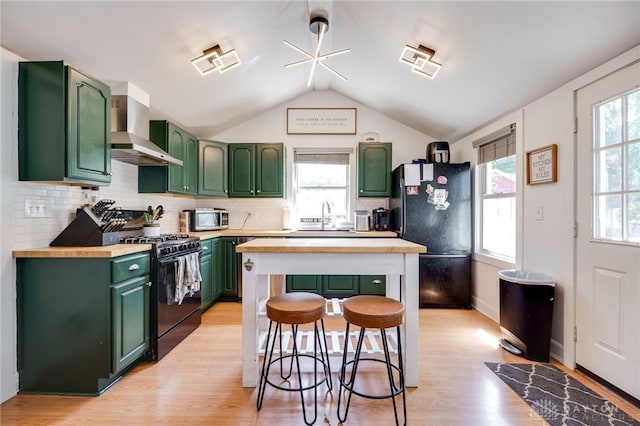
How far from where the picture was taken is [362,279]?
3.68 m

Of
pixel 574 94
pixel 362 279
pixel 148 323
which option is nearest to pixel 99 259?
pixel 148 323

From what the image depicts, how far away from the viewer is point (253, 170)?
4152 millimetres

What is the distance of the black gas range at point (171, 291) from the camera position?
2277mm

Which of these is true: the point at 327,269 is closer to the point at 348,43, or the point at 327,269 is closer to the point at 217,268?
the point at 217,268

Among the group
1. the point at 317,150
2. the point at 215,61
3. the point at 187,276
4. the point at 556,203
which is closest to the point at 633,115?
the point at 556,203

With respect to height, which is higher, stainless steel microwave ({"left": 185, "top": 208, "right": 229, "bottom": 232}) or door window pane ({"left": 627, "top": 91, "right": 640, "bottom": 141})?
door window pane ({"left": 627, "top": 91, "right": 640, "bottom": 141})

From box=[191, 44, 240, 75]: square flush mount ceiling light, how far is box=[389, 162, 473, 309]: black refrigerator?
226 centimetres

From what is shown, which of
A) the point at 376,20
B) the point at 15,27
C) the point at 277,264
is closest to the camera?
the point at 15,27

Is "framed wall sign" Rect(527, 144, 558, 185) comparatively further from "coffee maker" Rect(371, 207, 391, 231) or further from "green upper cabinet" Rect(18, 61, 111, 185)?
"green upper cabinet" Rect(18, 61, 111, 185)

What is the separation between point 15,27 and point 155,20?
0.80m

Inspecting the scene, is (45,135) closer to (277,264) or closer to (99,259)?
(99,259)

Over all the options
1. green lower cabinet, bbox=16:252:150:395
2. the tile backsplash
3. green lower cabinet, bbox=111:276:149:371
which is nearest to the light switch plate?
the tile backsplash

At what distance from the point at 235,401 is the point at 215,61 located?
9.10 ft

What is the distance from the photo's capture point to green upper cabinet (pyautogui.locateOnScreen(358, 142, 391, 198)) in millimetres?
4117
